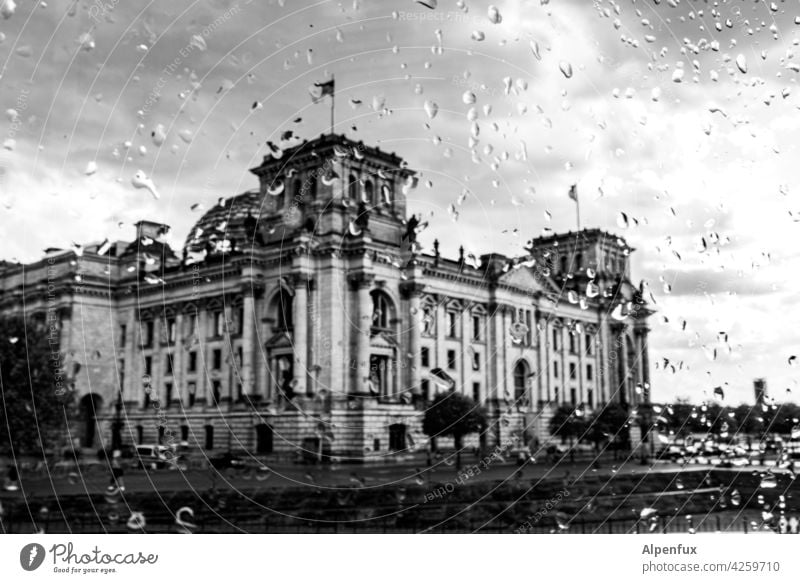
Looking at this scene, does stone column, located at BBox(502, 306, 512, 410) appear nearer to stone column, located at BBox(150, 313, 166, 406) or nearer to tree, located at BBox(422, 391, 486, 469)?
tree, located at BBox(422, 391, 486, 469)

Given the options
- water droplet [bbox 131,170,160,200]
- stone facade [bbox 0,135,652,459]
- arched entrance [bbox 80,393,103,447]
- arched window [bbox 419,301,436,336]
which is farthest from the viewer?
arched window [bbox 419,301,436,336]

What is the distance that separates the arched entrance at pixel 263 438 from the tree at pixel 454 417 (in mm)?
3753

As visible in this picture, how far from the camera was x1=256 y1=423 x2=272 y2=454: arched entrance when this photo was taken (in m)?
17.6

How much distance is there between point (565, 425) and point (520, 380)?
2806 mm

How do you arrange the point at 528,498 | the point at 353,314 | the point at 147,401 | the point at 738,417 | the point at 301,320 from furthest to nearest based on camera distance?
the point at 353,314 → the point at 301,320 → the point at 147,401 → the point at 528,498 → the point at 738,417

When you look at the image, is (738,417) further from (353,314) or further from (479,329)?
(353,314)

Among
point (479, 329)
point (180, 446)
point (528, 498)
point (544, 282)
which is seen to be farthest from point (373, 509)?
point (479, 329)

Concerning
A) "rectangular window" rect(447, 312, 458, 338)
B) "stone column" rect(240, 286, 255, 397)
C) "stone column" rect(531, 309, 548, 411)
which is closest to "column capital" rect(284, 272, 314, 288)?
"stone column" rect(240, 286, 255, 397)

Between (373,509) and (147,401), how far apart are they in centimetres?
622

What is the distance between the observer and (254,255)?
18.4 metres

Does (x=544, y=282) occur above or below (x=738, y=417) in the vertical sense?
above

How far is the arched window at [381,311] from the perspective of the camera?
2214 centimetres

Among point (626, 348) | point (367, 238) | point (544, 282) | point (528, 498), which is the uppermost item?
point (367, 238)
